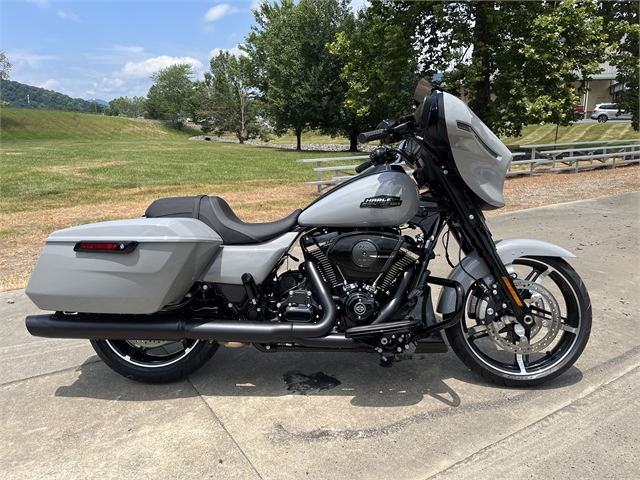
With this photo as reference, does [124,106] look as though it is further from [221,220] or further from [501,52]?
[221,220]

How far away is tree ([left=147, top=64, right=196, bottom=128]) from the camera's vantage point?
8481cm

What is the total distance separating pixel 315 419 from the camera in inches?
104

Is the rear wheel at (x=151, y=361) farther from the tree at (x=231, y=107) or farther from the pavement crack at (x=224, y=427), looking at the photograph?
the tree at (x=231, y=107)

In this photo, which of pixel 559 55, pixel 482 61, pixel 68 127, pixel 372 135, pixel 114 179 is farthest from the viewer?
pixel 68 127

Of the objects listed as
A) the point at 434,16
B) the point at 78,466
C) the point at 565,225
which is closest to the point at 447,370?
the point at 78,466

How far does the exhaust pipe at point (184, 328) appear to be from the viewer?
267cm

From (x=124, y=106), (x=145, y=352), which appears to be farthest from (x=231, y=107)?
(x=124, y=106)

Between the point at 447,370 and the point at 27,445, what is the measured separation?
2562 mm

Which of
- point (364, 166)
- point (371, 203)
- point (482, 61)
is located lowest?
point (371, 203)

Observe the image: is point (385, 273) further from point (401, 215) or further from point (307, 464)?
point (307, 464)

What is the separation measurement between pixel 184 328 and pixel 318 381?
96 centimetres

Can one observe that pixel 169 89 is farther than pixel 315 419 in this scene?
Yes

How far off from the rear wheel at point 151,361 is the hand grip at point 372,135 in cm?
161

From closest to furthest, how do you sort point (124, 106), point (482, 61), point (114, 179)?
point (114, 179)
point (482, 61)
point (124, 106)
